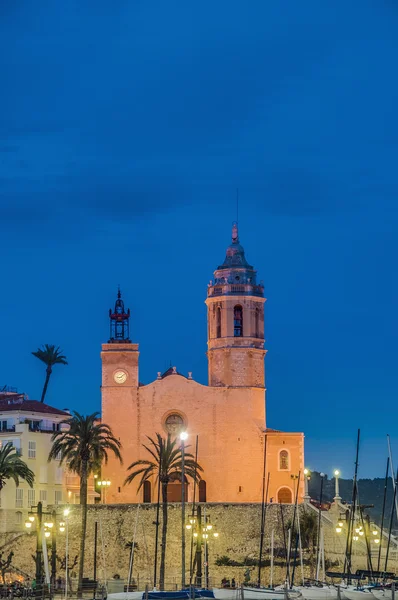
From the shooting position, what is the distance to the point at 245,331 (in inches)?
4683

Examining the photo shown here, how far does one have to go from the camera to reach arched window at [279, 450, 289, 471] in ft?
384

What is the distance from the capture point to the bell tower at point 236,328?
118562 mm

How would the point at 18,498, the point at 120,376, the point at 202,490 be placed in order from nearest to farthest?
the point at 18,498 < the point at 202,490 < the point at 120,376

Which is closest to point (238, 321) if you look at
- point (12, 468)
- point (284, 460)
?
point (284, 460)

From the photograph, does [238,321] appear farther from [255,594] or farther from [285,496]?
[255,594]

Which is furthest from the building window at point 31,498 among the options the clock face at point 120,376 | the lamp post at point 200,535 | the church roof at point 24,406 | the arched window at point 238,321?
the arched window at point 238,321

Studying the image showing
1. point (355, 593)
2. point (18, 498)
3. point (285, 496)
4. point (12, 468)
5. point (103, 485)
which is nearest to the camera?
point (355, 593)

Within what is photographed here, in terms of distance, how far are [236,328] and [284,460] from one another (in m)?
10.7

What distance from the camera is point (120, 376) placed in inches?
4631

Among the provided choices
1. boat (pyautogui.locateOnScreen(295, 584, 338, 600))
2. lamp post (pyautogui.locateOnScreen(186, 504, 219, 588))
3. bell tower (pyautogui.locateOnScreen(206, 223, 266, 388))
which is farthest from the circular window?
boat (pyautogui.locateOnScreen(295, 584, 338, 600))

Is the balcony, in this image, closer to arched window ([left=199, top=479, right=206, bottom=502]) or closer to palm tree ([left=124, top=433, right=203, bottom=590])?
palm tree ([left=124, top=433, right=203, bottom=590])

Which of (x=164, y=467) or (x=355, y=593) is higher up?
(x=164, y=467)

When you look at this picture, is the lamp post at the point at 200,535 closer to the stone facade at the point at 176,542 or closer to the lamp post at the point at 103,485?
the stone facade at the point at 176,542

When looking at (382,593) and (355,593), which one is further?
(355,593)
